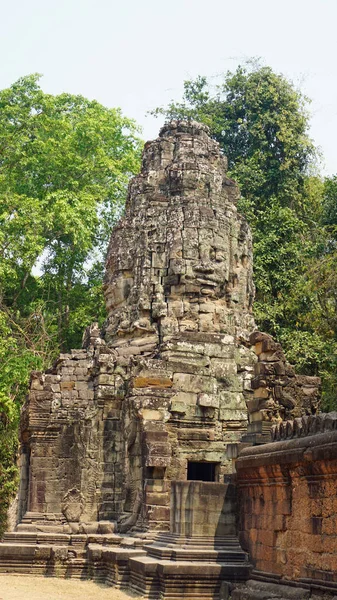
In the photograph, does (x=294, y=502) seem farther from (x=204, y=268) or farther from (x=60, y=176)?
(x=60, y=176)

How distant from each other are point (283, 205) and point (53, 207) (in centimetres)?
855

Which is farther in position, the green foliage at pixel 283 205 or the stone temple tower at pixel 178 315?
the green foliage at pixel 283 205

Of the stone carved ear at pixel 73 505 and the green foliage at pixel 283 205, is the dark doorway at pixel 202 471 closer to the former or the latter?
the stone carved ear at pixel 73 505

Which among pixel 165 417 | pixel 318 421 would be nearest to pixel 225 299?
pixel 165 417

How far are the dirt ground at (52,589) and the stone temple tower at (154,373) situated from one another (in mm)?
1464

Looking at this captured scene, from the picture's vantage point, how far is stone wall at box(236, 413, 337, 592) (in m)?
8.42

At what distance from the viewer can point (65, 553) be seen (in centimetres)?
1570

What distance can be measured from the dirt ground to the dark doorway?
297cm

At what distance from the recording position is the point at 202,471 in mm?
16703

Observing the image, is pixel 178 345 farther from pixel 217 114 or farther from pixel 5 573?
pixel 217 114

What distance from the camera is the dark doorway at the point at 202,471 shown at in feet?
54.1

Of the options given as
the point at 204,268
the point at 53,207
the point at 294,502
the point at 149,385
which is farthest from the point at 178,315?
the point at 53,207

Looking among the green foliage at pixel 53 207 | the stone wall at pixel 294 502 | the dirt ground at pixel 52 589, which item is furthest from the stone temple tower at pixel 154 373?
the green foliage at pixel 53 207

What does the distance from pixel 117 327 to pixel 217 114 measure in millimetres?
17116
